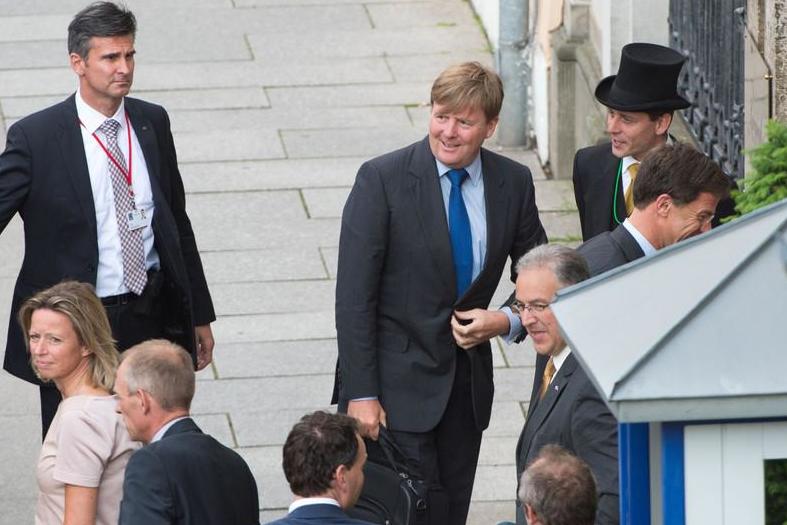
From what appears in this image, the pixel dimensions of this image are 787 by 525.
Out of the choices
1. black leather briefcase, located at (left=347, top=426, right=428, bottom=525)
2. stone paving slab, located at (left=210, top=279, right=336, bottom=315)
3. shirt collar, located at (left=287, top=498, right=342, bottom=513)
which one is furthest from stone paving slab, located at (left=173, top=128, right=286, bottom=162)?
shirt collar, located at (left=287, top=498, right=342, bottom=513)

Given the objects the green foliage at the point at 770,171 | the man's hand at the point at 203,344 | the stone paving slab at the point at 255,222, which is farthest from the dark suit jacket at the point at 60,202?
the stone paving slab at the point at 255,222

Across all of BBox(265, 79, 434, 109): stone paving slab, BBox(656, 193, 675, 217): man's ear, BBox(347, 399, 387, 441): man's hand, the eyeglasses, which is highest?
BBox(265, 79, 434, 109): stone paving slab

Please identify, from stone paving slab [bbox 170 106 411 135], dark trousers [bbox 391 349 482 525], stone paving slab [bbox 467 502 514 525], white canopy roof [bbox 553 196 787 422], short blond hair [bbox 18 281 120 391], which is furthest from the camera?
stone paving slab [bbox 170 106 411 135]

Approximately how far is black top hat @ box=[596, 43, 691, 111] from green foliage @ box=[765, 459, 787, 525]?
9.82 feet

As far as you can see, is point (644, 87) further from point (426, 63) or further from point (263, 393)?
point (426, 63)

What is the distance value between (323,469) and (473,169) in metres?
1.76

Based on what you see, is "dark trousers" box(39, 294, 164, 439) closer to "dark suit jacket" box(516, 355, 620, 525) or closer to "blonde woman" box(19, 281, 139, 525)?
"blonde woman" box(19, 281, 139, 525)

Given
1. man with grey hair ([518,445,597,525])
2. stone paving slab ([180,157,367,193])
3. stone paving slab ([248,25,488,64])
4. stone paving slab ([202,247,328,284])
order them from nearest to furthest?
man with grey hair ([518,445,597,525]), stone paving slab ([202,247,328,284]), stone paving slab ([180,157,367,193]), stone paving slab ([248,25,488,64])

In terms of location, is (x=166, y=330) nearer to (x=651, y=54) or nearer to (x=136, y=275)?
(x=136, y=275)

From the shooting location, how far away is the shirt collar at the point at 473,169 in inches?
237

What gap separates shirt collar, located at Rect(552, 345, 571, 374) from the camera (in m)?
5.14

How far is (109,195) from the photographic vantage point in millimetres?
6355

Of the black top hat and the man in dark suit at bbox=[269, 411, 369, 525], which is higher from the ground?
the black top hat

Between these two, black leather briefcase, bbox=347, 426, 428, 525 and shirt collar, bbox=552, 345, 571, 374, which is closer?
shirt collar, bbox=552, 345, 571, 374
